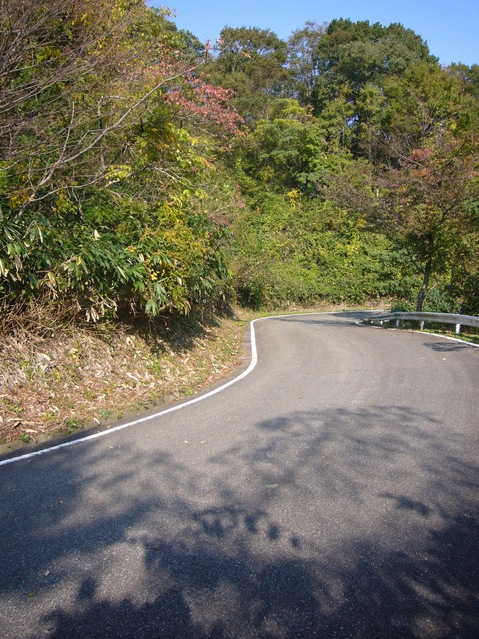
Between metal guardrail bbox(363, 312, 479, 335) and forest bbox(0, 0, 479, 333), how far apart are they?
115 cm

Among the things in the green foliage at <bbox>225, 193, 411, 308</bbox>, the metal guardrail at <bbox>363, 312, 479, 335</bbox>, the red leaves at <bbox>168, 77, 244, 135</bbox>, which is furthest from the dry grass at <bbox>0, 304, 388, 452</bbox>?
the green foliage at <bbox>225, 193, 411, 308</bbox>

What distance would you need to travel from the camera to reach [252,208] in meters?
43.3

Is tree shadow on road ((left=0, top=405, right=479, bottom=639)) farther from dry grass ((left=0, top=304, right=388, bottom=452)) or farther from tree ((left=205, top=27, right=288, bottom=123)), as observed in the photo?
tree ((left=205, top=27, right=288, bottom=123))

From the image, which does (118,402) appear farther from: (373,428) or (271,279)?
(271,279)

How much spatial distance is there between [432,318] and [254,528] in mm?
14851

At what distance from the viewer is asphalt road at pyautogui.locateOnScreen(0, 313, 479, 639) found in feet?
10.0

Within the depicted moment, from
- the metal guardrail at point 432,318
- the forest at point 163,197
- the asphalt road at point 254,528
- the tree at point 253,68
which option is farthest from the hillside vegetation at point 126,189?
the tree at point 253,68

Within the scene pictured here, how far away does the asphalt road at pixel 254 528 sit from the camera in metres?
3.06

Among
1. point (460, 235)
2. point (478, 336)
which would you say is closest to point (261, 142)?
point (460, 235)

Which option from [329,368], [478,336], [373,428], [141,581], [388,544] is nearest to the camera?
[141,581]

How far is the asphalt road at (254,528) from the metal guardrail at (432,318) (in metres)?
8.01

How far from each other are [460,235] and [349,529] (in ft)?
53.1

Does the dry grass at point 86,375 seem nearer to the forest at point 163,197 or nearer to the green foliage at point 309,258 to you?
the forest at point 163,197

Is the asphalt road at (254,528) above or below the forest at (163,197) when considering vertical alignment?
below
